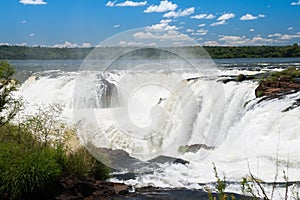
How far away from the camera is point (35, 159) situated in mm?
6902

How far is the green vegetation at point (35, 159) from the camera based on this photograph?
6.62 meters

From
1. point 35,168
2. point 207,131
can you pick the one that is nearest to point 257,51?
point 207,131

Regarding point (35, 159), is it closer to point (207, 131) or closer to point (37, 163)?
point (37, 163)

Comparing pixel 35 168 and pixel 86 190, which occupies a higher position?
pixel 35 168

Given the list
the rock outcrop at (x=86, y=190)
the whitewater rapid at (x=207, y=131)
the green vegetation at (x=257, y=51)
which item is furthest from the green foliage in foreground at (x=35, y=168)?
the green vegetation at (x=257, y=51)

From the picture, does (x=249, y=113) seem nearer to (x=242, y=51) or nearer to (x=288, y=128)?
(x=288, y=128)

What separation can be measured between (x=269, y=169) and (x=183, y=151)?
330cm

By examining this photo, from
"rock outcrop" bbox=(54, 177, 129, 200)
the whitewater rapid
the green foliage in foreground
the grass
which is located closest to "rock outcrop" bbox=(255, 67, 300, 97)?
the whitewater rapid

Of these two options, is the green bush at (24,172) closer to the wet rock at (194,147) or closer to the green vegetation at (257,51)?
the wet rock at (194,147)

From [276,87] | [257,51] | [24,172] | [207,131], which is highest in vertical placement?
[257,51]

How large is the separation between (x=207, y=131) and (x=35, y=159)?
840cm

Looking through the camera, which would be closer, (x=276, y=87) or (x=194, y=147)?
(x=194, y=147)

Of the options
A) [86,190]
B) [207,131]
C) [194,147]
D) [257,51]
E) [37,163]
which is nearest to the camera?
[37,163]

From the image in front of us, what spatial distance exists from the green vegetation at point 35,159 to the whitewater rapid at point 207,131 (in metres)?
1.28
